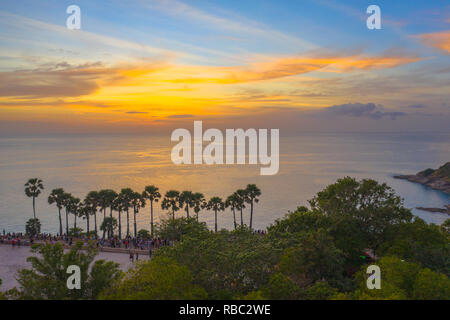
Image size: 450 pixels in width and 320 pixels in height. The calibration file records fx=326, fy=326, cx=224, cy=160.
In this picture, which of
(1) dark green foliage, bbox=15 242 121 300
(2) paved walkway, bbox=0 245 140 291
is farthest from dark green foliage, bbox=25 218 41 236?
(1) dark green foliage, bbox=15 242 121 300

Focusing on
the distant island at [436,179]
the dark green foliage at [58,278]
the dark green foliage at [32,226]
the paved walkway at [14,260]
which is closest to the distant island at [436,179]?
the distant island at [436,179]

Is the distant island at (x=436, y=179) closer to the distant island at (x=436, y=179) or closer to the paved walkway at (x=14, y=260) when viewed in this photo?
the distant island at (x=436, y=179)

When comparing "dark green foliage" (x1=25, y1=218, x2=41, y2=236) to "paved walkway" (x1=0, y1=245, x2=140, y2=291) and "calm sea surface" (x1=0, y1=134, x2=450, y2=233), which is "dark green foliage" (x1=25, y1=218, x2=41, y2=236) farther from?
"paved walkway" (x1=0, y1=245, x2=140, y2=291)

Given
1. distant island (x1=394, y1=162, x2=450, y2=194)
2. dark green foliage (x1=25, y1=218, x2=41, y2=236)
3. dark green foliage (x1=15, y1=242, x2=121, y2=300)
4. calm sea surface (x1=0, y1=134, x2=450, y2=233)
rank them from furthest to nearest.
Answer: distant island (x1=394, y1=162, x2=450, y2=194) < calm sea surface (x1=0, y1=134, x2=450, y2=233) < dark green foliage (x1=25, y1=218, x2=41, y2=236) < dark green foliage (x1=15, y1=242, x2=121, y2=300)

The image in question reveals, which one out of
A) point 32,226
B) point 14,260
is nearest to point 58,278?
point 14,260

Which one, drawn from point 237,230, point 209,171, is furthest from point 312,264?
point 209,171

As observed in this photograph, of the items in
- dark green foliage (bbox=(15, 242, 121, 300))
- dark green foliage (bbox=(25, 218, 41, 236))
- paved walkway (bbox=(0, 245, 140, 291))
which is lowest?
dark green foliage (bbox=(25, 218, 41, 236))

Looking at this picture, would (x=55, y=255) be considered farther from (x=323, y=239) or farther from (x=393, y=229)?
(x=393, y=229)
